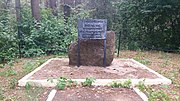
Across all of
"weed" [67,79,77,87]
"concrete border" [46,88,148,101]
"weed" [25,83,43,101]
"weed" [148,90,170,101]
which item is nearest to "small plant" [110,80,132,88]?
"concrete border" [46,88,148,101]

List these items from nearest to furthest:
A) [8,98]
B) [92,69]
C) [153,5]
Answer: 1. [8,98]
2. [92,69]
3. [153,5]

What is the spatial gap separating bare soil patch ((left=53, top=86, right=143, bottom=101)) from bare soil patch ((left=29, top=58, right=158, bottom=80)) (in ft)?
2.48

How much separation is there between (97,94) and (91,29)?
8.30 feet

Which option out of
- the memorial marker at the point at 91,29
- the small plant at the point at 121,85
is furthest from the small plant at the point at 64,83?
the memorial marker at the point at 91,29

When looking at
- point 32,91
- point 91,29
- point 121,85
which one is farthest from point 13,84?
point 91,29

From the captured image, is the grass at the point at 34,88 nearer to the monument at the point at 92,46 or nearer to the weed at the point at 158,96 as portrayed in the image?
the weed at the point at 158,96

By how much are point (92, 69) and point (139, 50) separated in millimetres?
5066

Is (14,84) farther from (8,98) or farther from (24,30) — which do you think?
(24,30)

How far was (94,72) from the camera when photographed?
21.2ft

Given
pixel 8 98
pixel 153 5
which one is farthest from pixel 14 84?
pixel 153 5

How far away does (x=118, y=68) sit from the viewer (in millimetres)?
6949

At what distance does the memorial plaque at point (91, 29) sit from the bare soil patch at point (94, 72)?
0.83 meters

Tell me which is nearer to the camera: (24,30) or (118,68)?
(118,68)

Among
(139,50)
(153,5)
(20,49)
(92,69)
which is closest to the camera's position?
(92,69)
